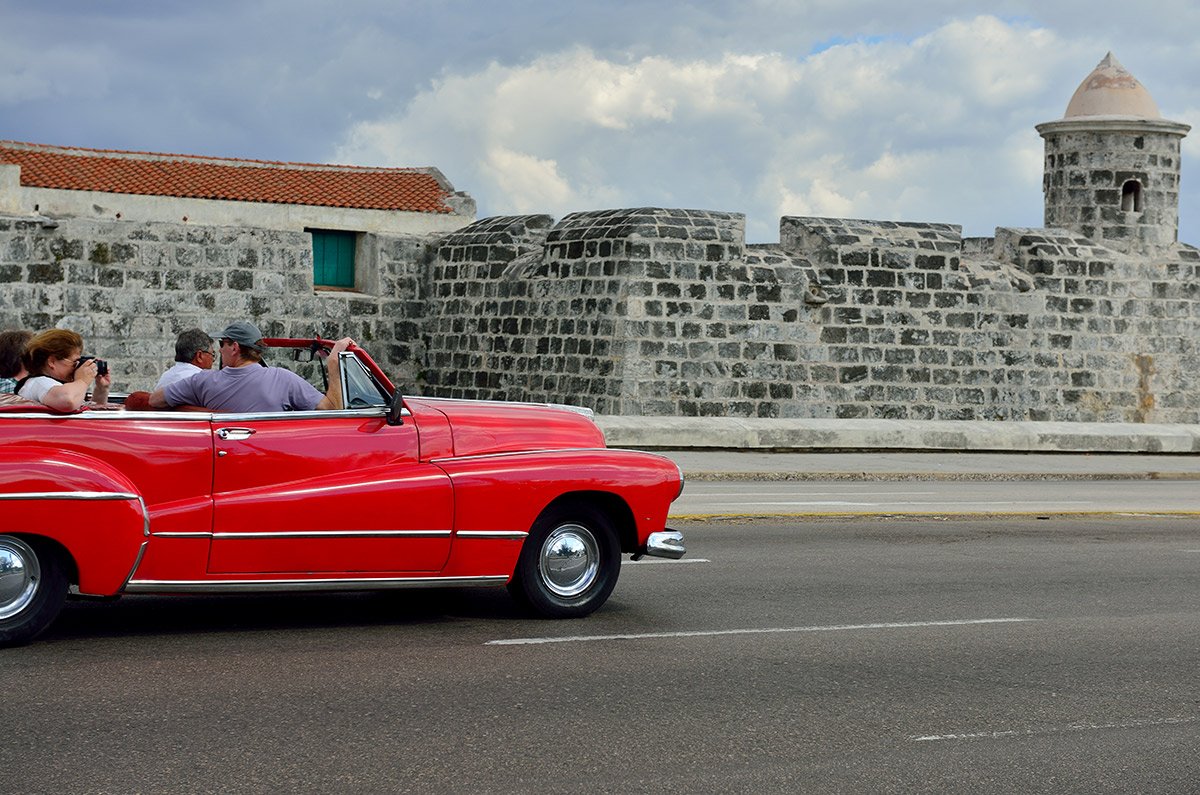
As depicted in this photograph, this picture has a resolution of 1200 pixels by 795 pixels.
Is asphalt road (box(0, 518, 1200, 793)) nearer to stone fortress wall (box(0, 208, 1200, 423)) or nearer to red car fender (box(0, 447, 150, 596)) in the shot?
red car fender (box(0, 447, 150, 596))

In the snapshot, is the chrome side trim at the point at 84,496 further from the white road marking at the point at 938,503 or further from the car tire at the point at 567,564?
the white road marking at the point at 938,503

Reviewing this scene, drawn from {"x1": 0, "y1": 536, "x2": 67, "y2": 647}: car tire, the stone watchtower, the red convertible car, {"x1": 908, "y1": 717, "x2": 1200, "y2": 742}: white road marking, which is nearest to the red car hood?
the red convertible car

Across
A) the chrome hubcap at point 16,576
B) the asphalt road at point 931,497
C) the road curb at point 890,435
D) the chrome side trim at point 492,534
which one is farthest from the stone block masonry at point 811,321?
the chrome hubcap at point 16,576

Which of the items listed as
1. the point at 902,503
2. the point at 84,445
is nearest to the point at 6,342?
the point at 84,445

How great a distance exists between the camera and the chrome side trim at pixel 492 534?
887cm

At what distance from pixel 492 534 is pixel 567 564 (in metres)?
0.56

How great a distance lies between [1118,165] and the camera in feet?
93.9

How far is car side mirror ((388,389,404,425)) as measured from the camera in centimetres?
877

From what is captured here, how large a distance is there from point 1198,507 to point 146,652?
12764 mm

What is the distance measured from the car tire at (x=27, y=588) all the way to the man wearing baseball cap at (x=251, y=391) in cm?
129

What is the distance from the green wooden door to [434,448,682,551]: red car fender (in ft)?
65.4

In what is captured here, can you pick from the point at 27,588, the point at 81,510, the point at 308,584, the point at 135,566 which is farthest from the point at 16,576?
the point at 308,584

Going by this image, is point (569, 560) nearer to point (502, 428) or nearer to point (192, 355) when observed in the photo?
point (502, 428)

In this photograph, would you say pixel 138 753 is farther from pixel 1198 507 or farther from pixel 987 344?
pixel 987 344
